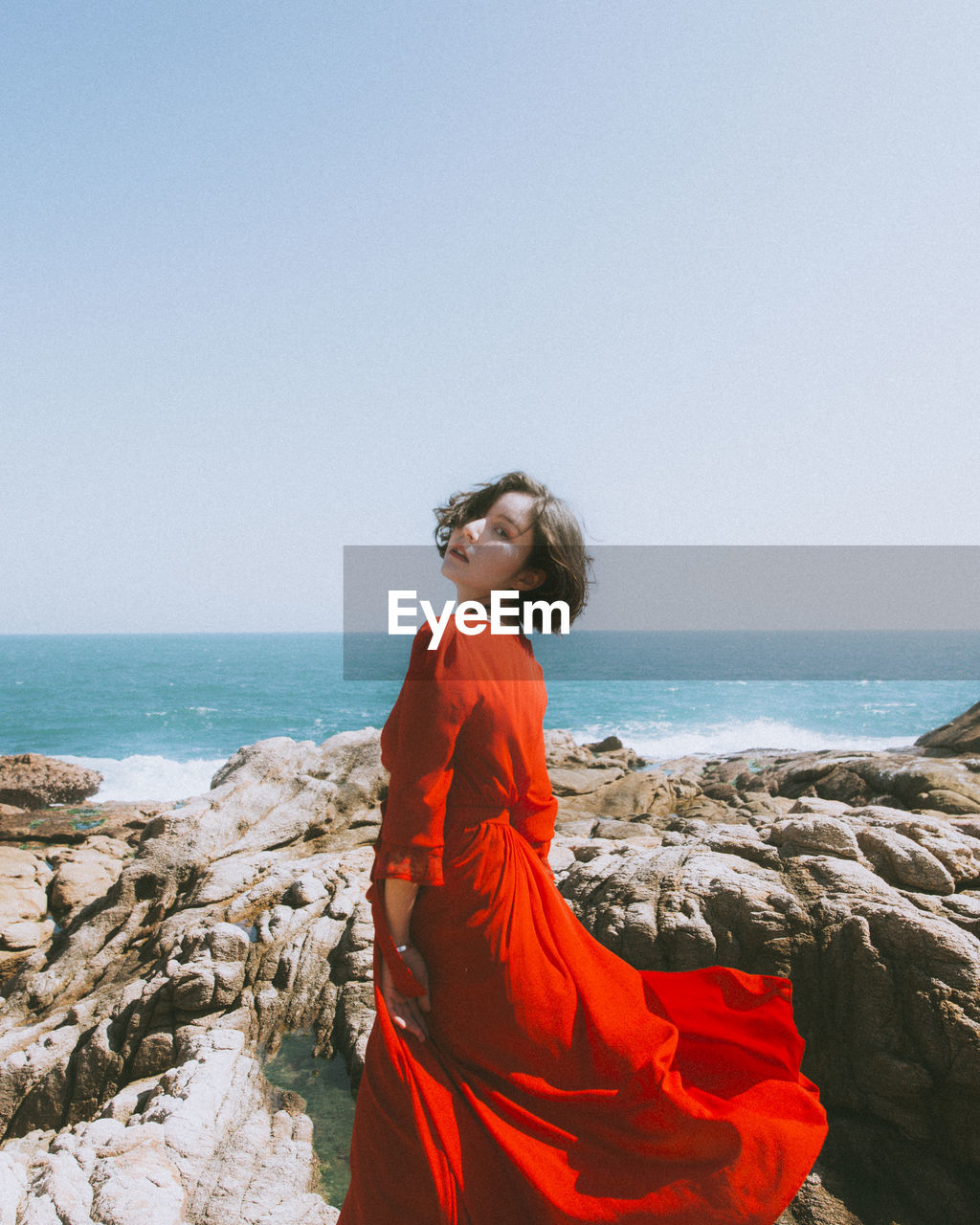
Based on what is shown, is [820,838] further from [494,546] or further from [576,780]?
[576,780]

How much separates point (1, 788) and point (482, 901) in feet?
66.2

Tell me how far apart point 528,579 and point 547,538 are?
0.14 metres

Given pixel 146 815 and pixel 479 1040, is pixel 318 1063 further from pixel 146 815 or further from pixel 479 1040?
pixel 146 815

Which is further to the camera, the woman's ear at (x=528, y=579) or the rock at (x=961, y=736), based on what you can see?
the rock at (x=961, y=736)

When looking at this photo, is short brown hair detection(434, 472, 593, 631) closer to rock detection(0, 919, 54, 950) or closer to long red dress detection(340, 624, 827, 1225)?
long red dress detection(340, 624, 827, 1225)

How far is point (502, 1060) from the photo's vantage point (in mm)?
1880

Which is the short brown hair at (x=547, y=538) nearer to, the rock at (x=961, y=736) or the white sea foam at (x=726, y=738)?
the rock at (x=961, y=736)

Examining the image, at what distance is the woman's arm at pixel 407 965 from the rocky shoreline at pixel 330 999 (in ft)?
4.69

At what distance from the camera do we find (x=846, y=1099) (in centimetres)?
315

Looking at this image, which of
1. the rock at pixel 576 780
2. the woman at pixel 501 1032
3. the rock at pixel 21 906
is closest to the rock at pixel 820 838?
the woman at pixel 501 1032

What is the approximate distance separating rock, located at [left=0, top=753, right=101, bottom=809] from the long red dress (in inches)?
768

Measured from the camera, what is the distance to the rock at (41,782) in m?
17.9

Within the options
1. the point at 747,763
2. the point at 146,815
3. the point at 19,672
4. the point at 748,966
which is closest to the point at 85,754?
the point at 146,815

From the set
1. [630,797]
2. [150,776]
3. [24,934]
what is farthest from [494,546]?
[150,776]
